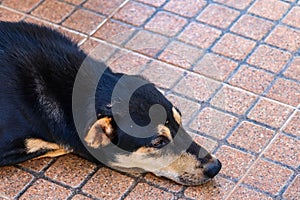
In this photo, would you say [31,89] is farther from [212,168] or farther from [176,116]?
[212,168]

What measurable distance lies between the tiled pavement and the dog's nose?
124 mm

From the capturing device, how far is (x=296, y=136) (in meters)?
5.23

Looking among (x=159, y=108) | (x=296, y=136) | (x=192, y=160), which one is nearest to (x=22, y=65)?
(x=159, y=108)

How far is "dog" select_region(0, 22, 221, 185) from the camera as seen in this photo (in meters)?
4.56

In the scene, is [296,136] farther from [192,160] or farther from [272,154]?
[192,160]

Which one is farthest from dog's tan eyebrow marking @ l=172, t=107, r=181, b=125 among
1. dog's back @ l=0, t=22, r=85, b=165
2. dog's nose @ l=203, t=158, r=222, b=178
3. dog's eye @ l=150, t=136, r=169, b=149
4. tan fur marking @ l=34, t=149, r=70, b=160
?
tan fur marking @ l=34, t=149, r=70, b=160

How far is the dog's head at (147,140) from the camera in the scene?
4.53 m

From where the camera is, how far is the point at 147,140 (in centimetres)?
458

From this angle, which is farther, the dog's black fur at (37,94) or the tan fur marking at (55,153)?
the tan fur marking at (55,153)

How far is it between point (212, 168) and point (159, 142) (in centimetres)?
44

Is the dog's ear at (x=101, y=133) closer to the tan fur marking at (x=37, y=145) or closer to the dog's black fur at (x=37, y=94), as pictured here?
the dog's black fur at (x=37, y=94)

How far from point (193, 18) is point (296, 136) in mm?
1566

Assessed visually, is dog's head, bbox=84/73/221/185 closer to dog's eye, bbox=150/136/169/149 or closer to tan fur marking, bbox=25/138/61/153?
dog's eye, bbox=150/136/169/149

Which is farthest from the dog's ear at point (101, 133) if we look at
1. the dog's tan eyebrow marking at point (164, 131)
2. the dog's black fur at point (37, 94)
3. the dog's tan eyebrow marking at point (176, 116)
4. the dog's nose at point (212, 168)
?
the dog's nose at point (212, 168)
